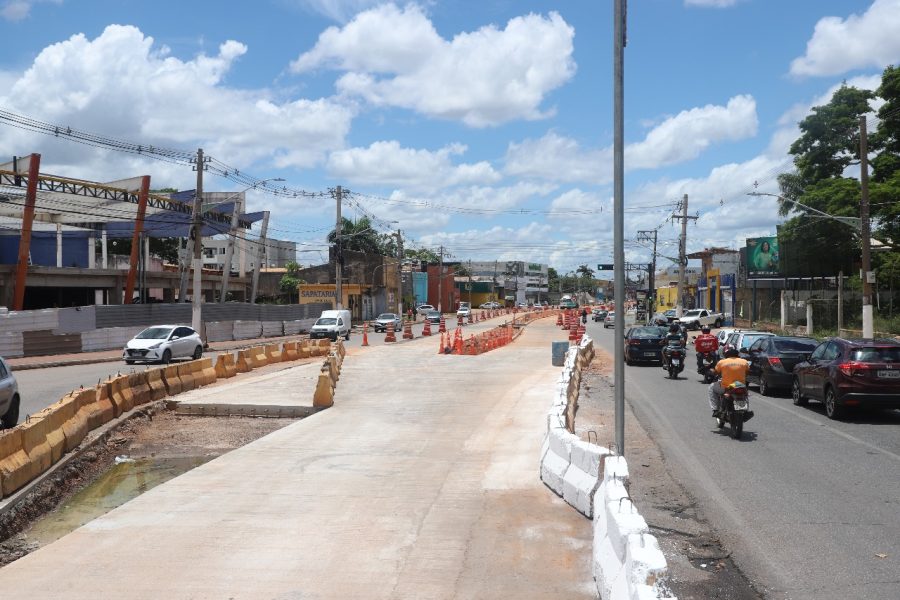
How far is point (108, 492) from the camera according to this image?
11328 mm

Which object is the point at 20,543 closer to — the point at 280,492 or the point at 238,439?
the point at 280,492

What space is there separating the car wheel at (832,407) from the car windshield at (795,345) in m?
4.80

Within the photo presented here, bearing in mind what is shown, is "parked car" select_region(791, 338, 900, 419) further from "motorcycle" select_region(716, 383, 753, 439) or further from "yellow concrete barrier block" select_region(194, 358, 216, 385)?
"yellow concrete barrier block" select_region(194, 358, 216, 385)

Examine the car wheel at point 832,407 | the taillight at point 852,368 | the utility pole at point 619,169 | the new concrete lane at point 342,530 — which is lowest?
the new concrete lane at point 342,530

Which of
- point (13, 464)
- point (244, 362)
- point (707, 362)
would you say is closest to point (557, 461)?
point (13, 464)

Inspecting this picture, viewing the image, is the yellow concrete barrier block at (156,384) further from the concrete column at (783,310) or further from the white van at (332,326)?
the concrete column at (783,310)

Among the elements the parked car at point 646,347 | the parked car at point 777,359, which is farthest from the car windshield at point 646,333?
the parked car at point 777,359

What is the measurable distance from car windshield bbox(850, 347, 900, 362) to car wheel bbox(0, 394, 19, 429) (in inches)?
593

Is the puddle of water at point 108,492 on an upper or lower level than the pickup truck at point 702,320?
lower

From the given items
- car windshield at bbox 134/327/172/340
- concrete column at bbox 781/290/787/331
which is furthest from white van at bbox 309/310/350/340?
concrete column at bbox 781/290/787/331

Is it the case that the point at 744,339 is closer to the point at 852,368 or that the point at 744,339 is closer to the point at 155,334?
the point at 852,368

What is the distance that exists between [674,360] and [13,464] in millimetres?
19060

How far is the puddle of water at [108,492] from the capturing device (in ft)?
31.1

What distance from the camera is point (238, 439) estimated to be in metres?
14.9
